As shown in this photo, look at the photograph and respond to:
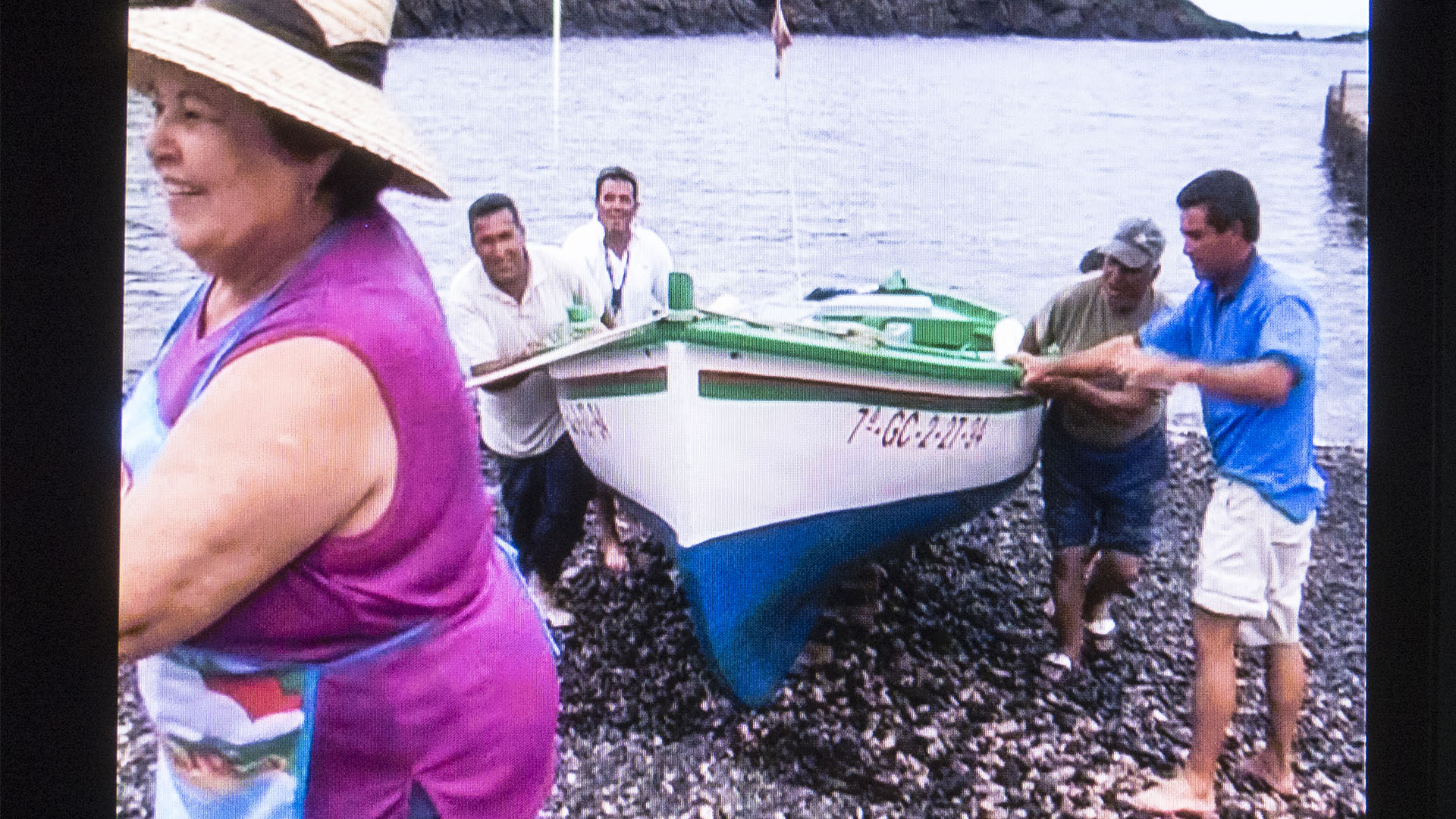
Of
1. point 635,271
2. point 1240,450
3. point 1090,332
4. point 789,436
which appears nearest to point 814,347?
point 789,436

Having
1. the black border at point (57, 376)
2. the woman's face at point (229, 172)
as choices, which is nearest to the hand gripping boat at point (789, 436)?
the woman's face at point (229, 172)

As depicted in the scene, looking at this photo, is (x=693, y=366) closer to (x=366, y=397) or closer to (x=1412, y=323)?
(x=366, y=397)

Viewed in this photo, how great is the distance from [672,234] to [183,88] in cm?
67

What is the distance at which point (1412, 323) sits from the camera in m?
1.88

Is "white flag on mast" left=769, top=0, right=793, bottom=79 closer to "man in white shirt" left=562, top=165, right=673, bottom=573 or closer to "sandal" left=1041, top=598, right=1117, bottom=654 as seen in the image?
"man in white shirt" left=562, top=165, right=673, bottom=573

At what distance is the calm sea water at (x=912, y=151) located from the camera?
6.14 ft

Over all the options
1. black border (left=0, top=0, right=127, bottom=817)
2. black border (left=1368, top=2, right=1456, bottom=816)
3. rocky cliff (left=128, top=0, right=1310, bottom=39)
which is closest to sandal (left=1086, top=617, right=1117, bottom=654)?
black border (left=1368, top=2, right=1456, bottom=816)

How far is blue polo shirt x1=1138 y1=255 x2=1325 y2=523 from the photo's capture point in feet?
6.03

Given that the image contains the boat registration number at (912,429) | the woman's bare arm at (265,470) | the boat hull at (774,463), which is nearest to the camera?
the woman's bare arm at (265,470)

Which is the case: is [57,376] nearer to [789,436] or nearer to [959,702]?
[789,436]

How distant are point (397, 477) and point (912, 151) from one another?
0.92 meters

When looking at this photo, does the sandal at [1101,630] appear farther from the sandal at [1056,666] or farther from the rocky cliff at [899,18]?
the rocky cliff at [899,18]

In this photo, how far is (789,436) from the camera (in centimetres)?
207

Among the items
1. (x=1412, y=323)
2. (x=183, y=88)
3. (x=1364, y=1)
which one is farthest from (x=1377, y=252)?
(x=183, y=88)
